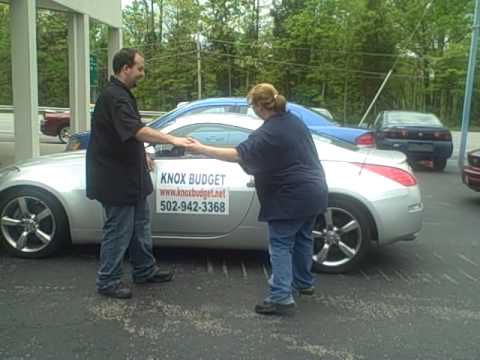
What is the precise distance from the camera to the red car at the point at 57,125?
20.6 metres

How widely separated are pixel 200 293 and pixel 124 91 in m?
1.59

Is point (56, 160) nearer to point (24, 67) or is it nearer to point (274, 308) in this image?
point (274, 308)

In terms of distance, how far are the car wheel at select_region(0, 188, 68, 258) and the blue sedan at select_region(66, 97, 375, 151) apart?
316 cm

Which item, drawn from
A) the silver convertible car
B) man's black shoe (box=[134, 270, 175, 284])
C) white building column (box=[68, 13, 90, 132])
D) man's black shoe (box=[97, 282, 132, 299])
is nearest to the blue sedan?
the silver convertible car

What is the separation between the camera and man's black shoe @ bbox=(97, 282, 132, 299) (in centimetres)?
446

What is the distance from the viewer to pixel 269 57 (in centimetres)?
3456

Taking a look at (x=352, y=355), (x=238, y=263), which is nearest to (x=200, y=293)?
(x=238, y=263)

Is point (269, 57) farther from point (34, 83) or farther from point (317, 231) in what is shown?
point (317, 231)

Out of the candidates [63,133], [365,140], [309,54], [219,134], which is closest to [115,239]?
[219,134]

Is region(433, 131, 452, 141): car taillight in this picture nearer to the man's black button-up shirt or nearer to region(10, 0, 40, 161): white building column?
region(10, 0, 40, 161): white building column

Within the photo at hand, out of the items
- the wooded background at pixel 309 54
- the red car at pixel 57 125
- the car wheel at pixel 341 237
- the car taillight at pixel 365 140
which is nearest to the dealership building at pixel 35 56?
the red car at pixel 57 125

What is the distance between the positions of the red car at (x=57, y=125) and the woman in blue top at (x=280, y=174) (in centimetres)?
1737

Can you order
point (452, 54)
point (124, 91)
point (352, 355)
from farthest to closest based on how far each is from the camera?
1. point (452, 54)
2. point (124, 91)
3. point (352, 355)

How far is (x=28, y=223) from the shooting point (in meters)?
5.38
